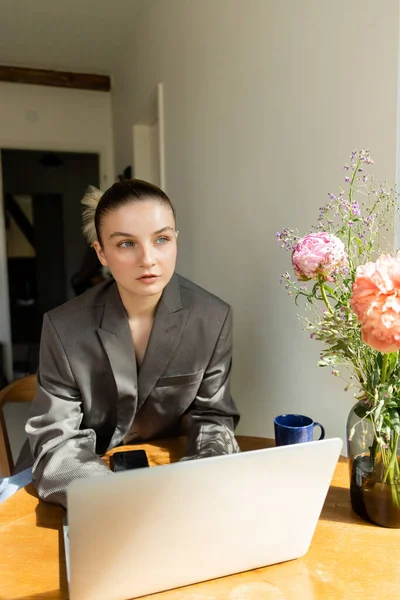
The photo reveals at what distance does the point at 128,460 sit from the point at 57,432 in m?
0.16

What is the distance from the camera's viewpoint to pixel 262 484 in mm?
659

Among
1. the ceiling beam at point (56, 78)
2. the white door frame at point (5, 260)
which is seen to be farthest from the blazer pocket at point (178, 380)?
the ceiling beam at point (56, 78)

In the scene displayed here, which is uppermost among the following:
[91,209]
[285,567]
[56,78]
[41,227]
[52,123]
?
[56,78]

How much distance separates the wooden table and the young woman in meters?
0.16

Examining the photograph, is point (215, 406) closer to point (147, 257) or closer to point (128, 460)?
point (128, 460)

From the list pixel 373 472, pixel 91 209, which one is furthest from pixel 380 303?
pixel 91 209

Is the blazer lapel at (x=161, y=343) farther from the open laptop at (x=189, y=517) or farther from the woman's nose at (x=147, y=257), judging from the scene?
the open laptop at (x=189, y=517)

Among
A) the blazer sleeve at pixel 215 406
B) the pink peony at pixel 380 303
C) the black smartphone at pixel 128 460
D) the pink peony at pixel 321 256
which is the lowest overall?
the black smartphone at pixel 128 460

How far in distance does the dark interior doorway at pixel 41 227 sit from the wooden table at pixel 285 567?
18.8ft

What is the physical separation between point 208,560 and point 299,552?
152 millimetres

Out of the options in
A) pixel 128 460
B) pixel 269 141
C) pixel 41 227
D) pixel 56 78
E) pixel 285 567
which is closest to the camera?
pixel 285 567

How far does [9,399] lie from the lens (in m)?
1.51

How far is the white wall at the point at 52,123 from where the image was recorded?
4.30 m

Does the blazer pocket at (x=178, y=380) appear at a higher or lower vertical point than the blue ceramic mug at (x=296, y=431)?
higher
